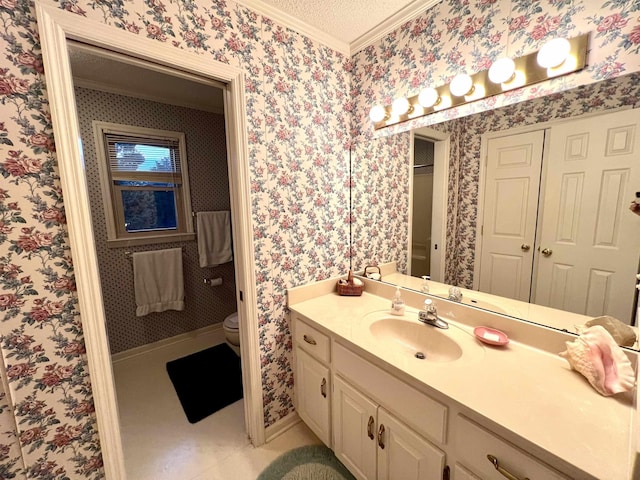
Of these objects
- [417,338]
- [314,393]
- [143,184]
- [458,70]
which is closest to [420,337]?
[417,338]

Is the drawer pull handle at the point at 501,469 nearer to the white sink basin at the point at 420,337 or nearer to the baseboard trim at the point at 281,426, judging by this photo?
the white sink basin at the point at 420,337

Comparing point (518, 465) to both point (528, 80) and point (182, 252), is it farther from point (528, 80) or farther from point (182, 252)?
point (182, 252)

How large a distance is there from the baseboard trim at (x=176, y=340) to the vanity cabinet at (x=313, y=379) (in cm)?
153

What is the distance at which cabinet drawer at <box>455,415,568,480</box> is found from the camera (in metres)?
0.68

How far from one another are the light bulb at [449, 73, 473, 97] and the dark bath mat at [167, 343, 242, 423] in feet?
7.79

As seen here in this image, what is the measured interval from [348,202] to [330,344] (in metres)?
0.93

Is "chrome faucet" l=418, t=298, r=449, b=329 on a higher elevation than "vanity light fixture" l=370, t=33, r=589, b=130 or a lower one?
lower

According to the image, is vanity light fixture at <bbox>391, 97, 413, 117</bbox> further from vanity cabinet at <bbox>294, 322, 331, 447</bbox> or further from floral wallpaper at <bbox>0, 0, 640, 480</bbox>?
vanity cabinet at <bbox>294, 322, 331, 447</bbox>

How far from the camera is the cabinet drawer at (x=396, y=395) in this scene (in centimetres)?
89

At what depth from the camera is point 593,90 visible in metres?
0.97

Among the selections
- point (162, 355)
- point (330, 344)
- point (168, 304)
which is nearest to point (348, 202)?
point (330, 344)

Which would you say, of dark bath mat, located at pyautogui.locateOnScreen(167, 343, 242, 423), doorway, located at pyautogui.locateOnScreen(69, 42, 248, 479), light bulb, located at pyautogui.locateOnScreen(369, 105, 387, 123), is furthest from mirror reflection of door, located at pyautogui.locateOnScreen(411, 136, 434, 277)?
dark bath mat, located at pyautogui.locateOnScreen(167, 343, 242, 423)

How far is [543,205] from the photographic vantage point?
1.09m

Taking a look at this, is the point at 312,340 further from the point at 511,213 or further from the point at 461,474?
the point at 511,213
